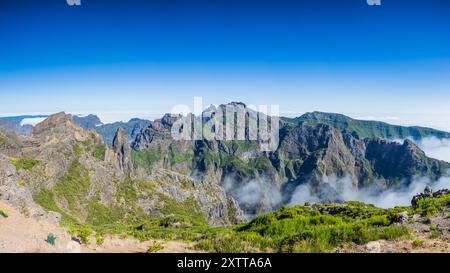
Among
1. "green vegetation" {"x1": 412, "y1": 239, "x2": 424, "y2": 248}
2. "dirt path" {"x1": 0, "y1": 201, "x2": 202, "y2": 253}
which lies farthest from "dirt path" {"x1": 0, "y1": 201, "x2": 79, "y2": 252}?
"green vegetation" {"x1": 412, "y1": 239, "x2": 424, "y2": 248}

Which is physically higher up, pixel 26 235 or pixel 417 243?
pixel 26 235

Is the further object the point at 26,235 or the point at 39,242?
the point at 26,235

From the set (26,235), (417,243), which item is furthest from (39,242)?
(417,243)

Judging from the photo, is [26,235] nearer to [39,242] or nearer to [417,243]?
[39,242]

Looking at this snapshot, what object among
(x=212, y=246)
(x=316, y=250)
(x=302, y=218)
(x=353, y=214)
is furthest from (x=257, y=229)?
(x=353, y=214)

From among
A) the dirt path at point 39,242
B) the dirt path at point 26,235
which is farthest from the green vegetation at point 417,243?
the dirt path at point 26,235
